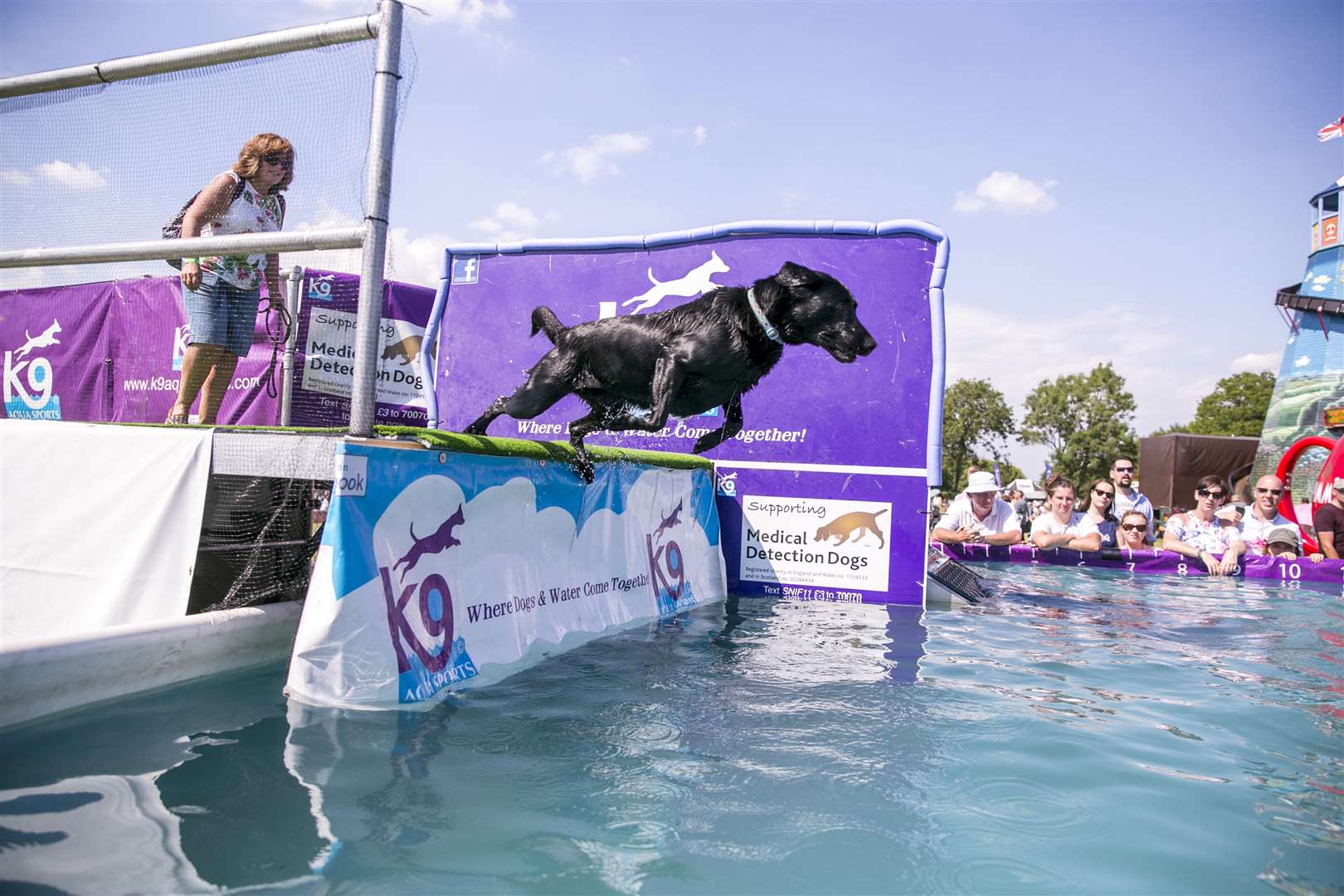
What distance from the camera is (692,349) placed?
535 centimetres

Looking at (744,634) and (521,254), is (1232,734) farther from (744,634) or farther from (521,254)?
(521,254)

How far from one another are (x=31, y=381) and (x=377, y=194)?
34.9ft

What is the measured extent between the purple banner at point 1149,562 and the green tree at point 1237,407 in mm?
46684

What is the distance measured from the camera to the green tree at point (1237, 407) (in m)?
47.7

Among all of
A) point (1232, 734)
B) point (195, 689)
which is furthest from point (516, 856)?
point (1232, 734)

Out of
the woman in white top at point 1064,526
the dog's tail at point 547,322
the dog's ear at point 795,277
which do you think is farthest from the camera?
the woman in white top at point 1064,526

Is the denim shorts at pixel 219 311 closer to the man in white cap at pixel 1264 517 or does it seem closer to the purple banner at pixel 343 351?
the purple banner at pixel 343 351

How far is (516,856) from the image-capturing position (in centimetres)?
196

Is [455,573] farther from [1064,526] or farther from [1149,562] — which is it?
[1149,562]

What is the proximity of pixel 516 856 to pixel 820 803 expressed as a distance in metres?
0.90

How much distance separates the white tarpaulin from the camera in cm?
370

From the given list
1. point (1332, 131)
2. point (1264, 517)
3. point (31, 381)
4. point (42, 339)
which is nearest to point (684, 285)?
point (1264, 517)

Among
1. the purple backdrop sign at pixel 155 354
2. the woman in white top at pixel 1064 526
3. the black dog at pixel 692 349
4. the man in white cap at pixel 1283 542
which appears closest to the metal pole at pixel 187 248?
the black dog at pixel 692 349

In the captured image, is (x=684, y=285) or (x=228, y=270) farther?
(x=684, y=285)
